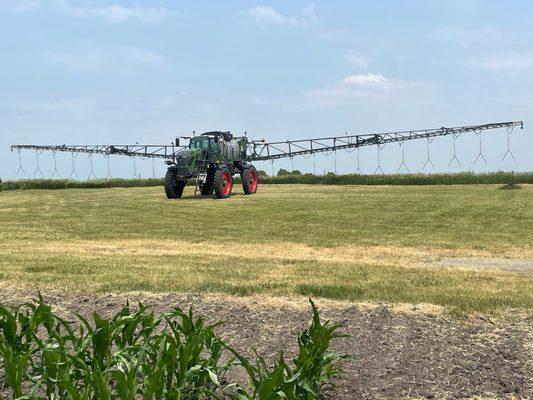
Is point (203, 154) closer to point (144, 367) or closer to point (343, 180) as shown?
point (343, 180)

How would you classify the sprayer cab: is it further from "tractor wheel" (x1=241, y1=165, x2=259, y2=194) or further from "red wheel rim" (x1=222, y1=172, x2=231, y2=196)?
"tractor wheel" (x1=241, y1=165, x2=259, y2=194)

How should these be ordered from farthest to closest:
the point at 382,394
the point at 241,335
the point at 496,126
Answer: the point at 496,126 → the point at 241,335 → the point at 382,394

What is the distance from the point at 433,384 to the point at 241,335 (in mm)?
1554

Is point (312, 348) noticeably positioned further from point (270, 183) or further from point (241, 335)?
point (270, 183)

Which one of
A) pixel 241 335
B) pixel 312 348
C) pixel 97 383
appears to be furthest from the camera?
pixel 241 335

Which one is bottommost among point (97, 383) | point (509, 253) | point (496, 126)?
point (509, 253)

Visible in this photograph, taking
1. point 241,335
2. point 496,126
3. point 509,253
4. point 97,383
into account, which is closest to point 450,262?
point 509,253

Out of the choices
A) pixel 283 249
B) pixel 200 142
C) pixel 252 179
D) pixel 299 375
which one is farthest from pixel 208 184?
pixel 299 375

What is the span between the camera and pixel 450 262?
9.26 metres

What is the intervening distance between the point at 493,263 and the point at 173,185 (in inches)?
686

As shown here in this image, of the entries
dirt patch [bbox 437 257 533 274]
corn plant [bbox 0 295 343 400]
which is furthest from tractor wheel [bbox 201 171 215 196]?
corn plant [bbox 0 295 343 400]

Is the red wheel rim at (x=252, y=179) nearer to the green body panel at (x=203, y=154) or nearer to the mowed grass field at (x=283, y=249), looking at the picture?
the green body panel at (x=203, y=154)

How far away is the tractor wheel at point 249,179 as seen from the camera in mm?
26834

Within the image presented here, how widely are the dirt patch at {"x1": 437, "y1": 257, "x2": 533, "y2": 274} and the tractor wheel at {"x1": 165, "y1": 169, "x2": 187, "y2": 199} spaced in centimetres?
1660
